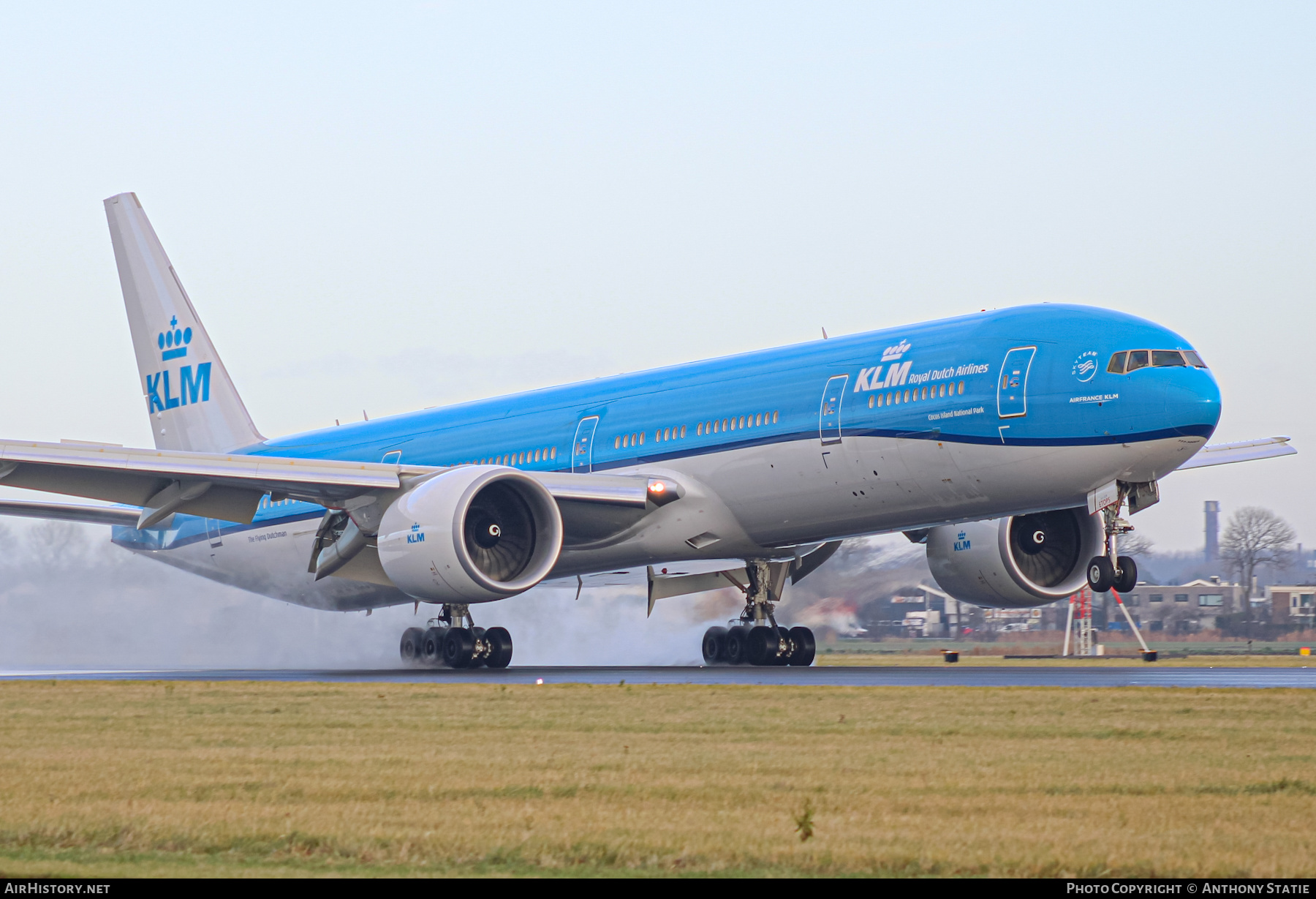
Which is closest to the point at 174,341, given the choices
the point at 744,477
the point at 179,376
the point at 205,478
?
the point at 179,376

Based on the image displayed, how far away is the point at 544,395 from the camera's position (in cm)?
3111

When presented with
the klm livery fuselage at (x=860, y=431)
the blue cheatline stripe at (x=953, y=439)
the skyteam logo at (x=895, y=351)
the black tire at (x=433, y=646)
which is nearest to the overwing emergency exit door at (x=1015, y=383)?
the klm livery fuselage at (x=860, y=431)

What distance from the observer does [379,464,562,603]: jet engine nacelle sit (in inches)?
952

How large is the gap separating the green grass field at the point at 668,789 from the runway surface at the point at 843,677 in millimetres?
4297

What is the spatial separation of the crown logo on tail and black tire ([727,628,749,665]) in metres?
14.6

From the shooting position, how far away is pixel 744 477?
26281 mm

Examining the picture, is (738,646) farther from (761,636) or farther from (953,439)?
(953,439)

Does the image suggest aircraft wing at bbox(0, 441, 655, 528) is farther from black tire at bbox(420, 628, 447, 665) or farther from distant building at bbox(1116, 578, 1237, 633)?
distant building at bbox(1116, 578, 1237, 633)

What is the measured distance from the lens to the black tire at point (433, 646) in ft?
96.0

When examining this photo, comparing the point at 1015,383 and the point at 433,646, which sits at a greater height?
the point at 1015,383

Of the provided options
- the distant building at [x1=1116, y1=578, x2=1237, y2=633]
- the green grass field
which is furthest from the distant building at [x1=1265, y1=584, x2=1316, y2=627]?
the green grass field

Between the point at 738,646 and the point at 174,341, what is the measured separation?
15246mm

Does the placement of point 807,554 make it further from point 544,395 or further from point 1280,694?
point 1280,694

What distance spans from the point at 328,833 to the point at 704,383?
65.4 ft
